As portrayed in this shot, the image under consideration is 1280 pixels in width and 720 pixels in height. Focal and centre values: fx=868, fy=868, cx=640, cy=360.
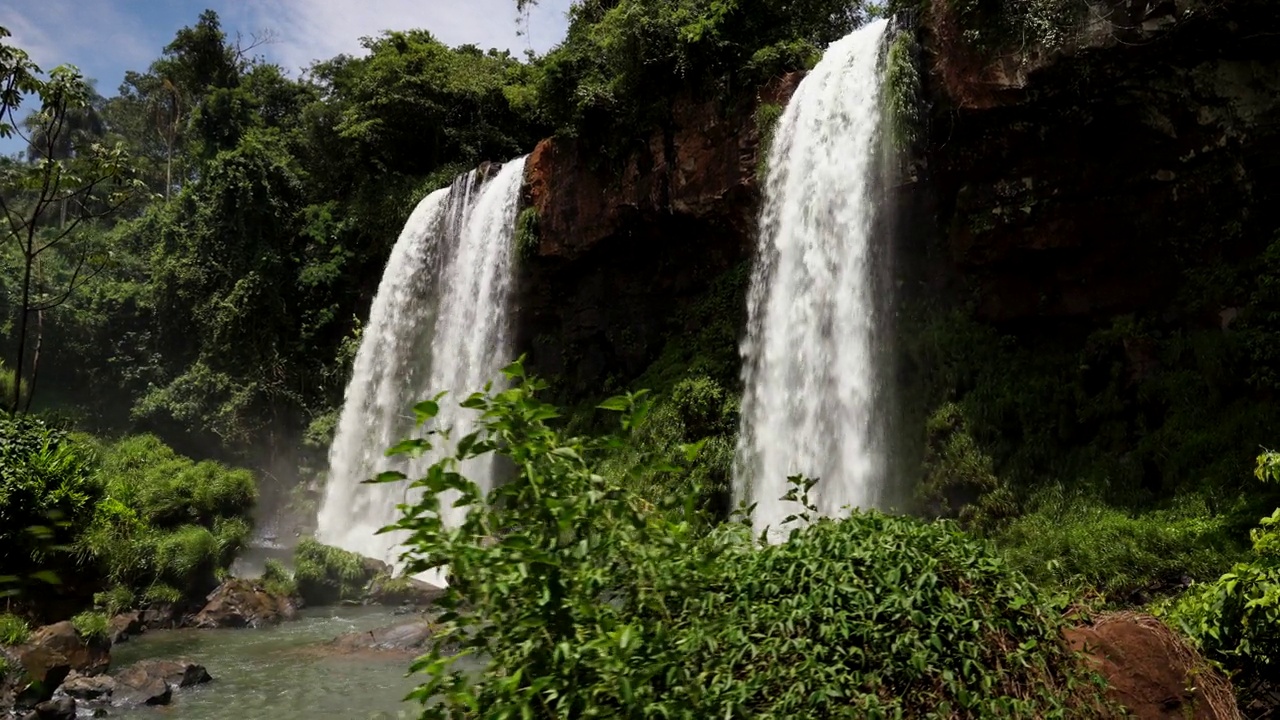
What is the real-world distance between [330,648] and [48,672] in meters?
3.30

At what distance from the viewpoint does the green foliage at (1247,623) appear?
16.2 ft

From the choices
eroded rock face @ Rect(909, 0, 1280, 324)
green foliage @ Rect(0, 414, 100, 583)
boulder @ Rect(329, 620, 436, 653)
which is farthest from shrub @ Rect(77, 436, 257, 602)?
eroded rock face @ Rect(909, 0, 1280, 324)

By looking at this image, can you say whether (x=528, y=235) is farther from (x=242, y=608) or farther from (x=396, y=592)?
(x=242, y=608)

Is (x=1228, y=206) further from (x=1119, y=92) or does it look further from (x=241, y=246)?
(x=241, y=246)

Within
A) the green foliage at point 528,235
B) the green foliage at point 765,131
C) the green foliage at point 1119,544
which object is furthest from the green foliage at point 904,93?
the green foliage at point 528,235

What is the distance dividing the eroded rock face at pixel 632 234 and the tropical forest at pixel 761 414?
85 mm

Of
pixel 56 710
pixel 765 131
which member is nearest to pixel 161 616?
pixel 56 710

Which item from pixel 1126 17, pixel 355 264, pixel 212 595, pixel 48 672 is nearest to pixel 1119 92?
pixel 1126 17

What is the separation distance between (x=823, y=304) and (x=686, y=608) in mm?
10578

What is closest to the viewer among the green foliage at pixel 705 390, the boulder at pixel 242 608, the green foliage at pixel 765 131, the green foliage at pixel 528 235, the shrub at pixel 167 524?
the shrub at pixel 167 524

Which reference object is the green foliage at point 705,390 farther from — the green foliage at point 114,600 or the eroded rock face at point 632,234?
the green foliage at point 114,600

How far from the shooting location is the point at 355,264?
25969mm

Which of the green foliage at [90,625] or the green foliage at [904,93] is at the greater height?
the green foliage at [904,93]

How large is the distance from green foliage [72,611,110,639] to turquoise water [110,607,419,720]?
0.42 m
